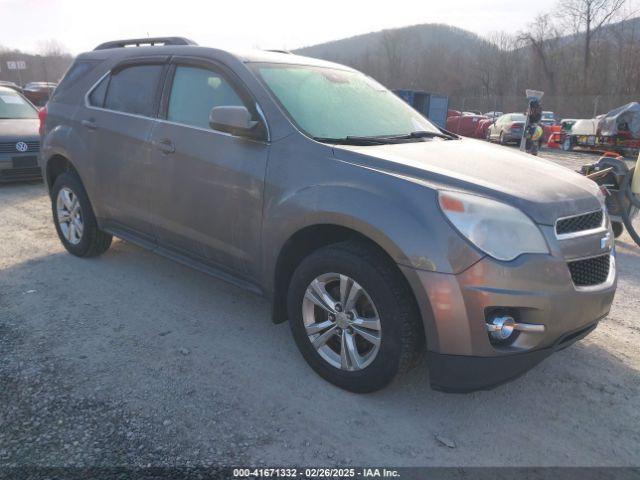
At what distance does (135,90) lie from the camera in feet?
13.5

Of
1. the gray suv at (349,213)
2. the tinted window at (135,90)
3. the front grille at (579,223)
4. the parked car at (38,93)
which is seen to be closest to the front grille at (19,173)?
the gray suv at (349,213)

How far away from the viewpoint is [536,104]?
1454 cm

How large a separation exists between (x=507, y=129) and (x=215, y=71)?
66.8ft

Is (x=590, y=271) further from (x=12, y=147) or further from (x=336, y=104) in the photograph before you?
(x=12, y=147)

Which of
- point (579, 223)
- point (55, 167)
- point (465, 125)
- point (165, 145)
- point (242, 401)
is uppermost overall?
point (465, 125)

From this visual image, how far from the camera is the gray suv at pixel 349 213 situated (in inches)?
92.7

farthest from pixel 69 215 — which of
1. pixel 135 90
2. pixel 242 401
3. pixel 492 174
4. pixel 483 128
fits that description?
pixel 483 128

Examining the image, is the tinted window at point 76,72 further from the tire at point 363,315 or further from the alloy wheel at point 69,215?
the tire at point 363,315

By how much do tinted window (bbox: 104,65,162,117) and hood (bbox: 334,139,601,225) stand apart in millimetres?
1890

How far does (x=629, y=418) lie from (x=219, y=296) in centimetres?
291

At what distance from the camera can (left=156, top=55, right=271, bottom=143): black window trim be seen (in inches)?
124

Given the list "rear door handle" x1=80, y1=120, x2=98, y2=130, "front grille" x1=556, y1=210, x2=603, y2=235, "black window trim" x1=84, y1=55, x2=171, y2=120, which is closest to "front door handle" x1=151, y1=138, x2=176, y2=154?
"black window trim" x1=84, y1=55, x2=171, y2=120

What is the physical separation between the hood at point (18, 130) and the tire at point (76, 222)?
423 centimetres

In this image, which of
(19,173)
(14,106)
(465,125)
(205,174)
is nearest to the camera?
(205,174)
